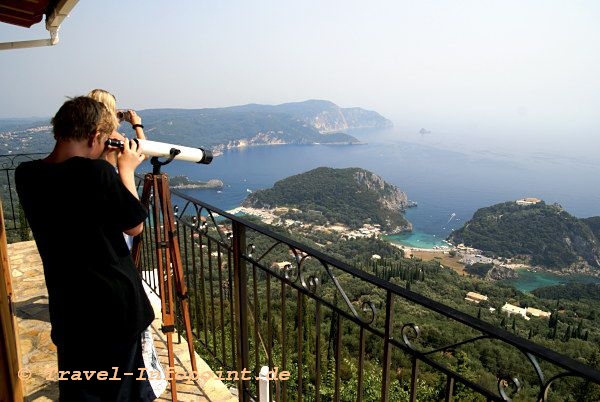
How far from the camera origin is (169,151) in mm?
1863

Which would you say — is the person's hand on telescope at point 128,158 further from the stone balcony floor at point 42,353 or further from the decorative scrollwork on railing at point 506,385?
the stone balcony floor at point 42,353

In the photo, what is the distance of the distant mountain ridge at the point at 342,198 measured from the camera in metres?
83.6

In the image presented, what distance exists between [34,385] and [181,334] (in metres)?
0.99

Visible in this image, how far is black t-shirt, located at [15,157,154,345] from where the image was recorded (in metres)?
1.23

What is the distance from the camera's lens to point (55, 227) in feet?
4.15

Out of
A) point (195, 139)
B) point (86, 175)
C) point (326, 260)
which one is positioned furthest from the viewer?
point (195, 139)

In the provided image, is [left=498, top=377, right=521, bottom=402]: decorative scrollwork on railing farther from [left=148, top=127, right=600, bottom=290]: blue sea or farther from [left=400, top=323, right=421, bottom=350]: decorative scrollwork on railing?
[left=148, top=127, right=600, bottom=290]: blue sea

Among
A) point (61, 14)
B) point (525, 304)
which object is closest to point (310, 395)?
point (61, 14)

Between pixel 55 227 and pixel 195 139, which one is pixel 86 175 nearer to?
pixel 55 227

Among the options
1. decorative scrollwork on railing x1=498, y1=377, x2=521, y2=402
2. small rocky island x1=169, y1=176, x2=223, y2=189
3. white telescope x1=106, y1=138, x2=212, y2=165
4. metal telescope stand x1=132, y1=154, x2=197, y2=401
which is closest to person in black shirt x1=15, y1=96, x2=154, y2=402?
white telescope x1=106, y1=138, x2=212, y2=165

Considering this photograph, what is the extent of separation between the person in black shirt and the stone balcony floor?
1035mm

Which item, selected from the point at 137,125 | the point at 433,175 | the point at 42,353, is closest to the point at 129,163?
the point at 137,125

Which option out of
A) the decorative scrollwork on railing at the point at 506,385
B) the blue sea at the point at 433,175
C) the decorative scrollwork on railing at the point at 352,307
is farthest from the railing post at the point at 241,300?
the blue sea at the point at 433,175

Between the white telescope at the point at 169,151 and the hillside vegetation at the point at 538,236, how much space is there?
75.4 metres
